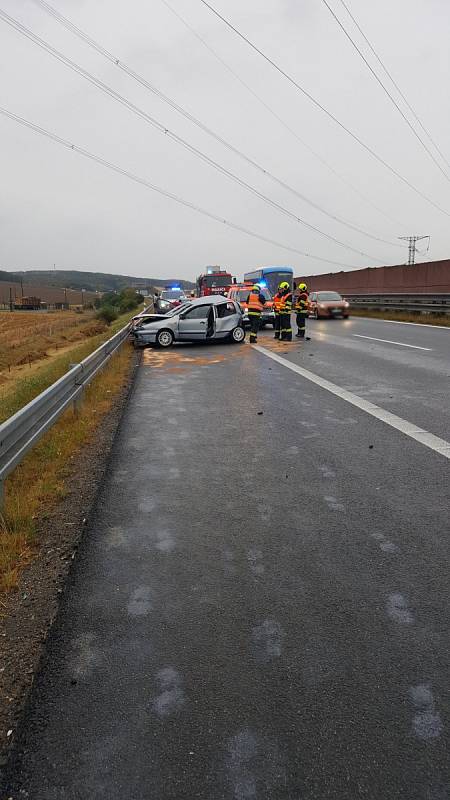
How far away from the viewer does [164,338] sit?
17.7 m

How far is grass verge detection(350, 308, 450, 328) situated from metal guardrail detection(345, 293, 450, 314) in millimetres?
208

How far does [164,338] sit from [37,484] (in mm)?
13048

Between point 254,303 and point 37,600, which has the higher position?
point 254,303

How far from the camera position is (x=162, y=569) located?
3.44 m

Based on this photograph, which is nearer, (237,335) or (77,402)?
(77,402)

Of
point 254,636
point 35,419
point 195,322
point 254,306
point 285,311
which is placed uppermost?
point 254,306

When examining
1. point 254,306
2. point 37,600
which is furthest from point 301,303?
point 37,600

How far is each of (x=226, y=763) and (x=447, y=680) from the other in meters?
1.06

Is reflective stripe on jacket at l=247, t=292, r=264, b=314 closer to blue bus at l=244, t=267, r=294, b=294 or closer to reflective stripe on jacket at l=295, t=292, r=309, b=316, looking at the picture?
reflective stripe on jacket at l=295, t=292, r=309, b=316

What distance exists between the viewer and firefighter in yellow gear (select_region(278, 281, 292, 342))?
16625 millimetres

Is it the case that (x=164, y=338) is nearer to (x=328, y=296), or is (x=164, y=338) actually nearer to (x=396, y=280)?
(x=328, y=296)

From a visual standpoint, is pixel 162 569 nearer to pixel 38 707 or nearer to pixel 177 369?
pixel 38 707

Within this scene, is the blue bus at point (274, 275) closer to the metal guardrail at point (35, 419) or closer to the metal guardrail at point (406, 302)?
the metal guardrail at point (406, 302)

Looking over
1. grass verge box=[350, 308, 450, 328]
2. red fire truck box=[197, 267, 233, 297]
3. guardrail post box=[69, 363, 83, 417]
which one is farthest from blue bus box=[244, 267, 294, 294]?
guardrail post box=[69, 363, 83, 417]
